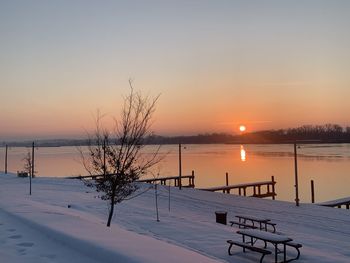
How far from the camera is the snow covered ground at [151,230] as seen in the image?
19.5 feet

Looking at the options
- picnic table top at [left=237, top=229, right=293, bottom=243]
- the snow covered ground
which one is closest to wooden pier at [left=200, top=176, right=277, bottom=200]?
the snow covered ground

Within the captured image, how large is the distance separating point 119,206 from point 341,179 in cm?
2953

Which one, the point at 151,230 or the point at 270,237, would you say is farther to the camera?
the point at 151,230

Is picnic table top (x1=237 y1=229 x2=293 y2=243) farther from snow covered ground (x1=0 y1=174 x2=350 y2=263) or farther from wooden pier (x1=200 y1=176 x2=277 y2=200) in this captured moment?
wooden pier (x1=200 y1=176 x2=277 y2=200)

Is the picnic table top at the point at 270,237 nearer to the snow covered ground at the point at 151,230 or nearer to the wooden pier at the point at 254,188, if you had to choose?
the snow covered ground at the point at 151,230

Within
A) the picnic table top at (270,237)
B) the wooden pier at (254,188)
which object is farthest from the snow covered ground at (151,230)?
the wooden pier at (254,188)

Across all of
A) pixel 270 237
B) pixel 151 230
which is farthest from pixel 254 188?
pixel 270 237

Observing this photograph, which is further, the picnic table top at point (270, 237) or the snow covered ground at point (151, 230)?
the picnic table top at point (270, 237)

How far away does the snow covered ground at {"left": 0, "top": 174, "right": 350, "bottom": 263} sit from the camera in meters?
5.95

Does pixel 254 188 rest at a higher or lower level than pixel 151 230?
lower

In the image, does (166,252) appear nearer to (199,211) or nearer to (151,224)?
(151,224)

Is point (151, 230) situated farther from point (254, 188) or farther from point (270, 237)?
point (254, 188)

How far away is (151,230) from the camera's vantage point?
11930 mm

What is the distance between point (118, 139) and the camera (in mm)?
11555
